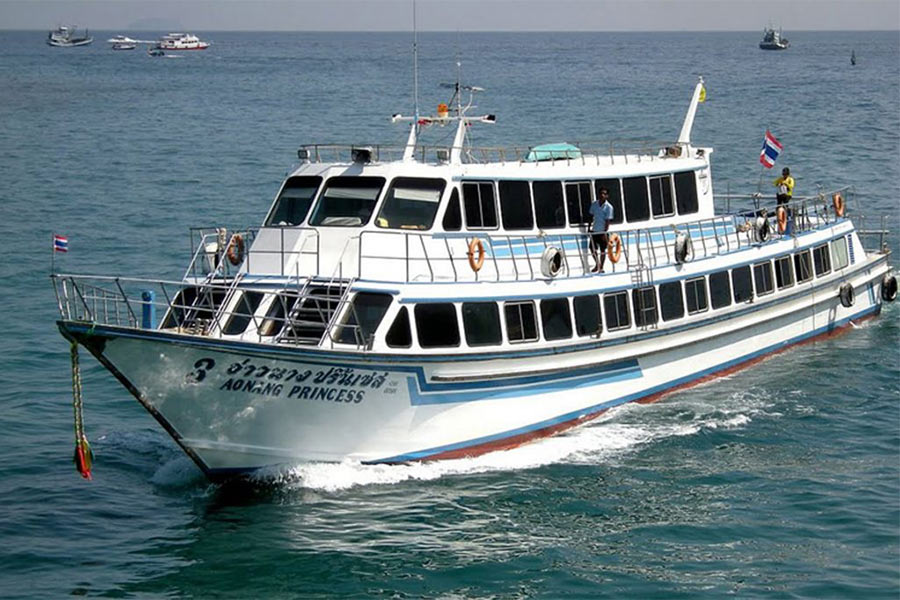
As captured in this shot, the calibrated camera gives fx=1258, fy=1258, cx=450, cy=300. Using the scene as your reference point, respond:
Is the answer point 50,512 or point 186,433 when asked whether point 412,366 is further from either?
point 50,512

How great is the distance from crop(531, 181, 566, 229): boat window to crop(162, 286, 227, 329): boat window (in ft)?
21.9

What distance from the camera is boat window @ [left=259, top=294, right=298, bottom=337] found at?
21584 mm

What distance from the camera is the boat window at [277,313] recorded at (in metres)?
21.6

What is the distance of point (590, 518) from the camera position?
69.2 ft

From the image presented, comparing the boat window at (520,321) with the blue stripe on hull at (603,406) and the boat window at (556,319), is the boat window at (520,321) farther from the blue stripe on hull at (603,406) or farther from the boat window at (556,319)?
the blue stripe on hull at (603,406)

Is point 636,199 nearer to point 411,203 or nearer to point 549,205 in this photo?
point 549,205

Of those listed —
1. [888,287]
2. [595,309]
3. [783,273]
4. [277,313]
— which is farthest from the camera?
[888,287]

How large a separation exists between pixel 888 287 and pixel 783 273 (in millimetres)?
5673

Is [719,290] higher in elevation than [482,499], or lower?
higher

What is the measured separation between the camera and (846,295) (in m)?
32.4

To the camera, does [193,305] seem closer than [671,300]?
Yes

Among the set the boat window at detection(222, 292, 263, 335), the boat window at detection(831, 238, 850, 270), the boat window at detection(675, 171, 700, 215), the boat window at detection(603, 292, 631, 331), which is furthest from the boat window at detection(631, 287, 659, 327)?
the boat window at detection(831, 238, 850, 270)

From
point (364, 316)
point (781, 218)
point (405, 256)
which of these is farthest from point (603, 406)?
point (781, 218)

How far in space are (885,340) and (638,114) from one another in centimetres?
4955
